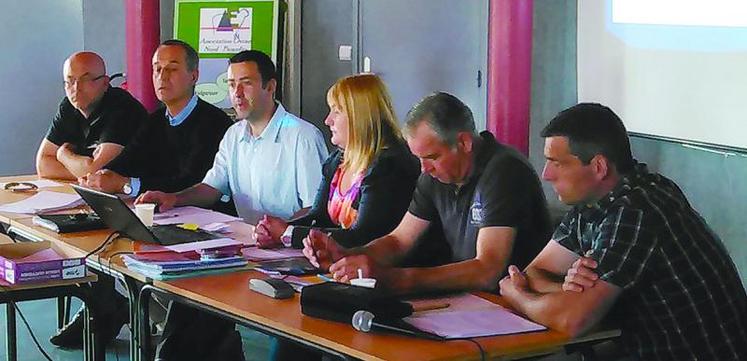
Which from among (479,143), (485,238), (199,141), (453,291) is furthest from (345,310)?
(199,141)

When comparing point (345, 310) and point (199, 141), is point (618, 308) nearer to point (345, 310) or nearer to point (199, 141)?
point (345, 310)

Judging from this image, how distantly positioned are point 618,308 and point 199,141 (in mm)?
2358

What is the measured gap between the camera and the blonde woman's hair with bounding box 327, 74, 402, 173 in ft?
10.3

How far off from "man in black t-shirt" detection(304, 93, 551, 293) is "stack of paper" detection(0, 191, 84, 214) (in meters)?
1.36

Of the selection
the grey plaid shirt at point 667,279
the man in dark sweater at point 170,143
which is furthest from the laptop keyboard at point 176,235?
the grey plaid shirt at point 667,279

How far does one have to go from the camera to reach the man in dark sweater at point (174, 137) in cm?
414

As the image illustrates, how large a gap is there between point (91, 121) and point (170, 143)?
0.52 metres

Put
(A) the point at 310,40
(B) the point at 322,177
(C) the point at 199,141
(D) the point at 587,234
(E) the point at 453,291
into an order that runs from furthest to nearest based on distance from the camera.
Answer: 1. (A) the point at 310,40
2. (C) the point at 199,141
3. (B) the point at 322,177
4. (E) the point at 453,291
5. (D) the point at 587,234

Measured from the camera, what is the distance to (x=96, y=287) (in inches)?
114

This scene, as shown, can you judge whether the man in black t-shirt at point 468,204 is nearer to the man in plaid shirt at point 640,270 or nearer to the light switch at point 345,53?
the man in plaid shirt at point 640,270

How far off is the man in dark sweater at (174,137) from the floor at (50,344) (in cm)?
69

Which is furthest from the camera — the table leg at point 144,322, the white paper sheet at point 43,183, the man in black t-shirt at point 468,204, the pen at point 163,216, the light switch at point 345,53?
the light switch at point 345,53

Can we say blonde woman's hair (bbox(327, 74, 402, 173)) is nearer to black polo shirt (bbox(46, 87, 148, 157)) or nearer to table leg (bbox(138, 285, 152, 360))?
table leg (bbox(138, 285, 152, 360))

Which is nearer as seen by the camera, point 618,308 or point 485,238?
point 618,308
